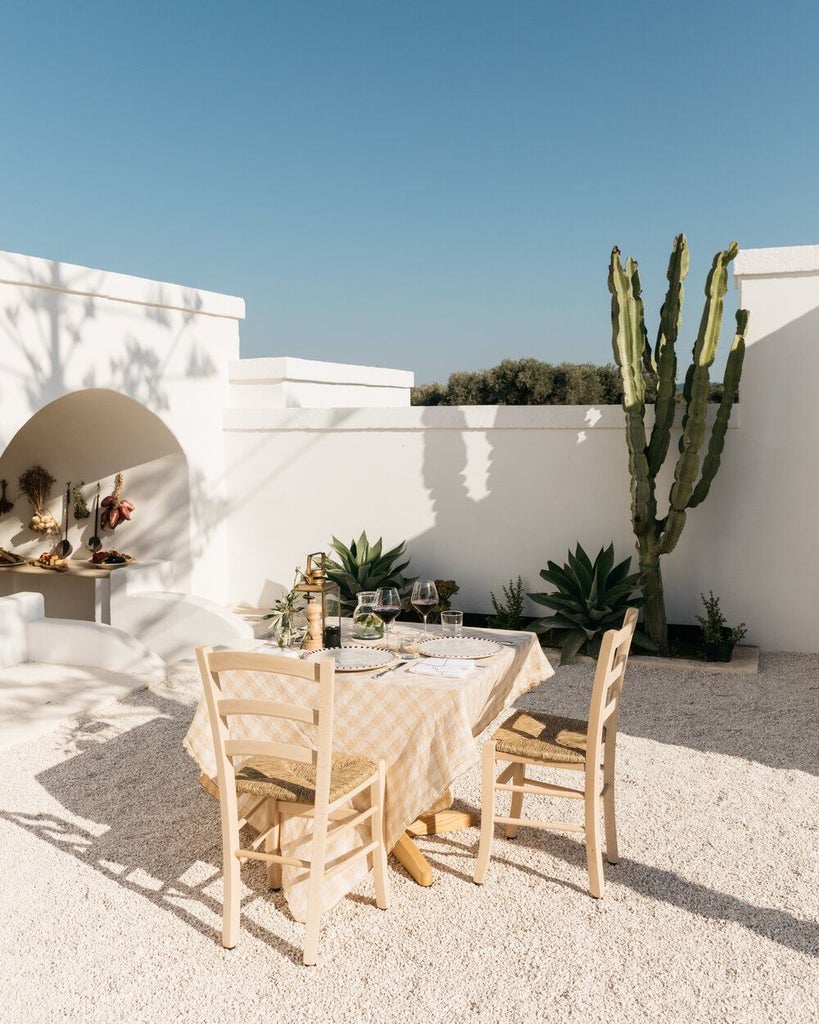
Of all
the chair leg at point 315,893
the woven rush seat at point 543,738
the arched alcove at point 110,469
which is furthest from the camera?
the arched alcove at point 110,469

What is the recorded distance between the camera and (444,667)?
10.4 feet

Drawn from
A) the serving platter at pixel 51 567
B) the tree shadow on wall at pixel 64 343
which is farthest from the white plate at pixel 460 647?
the serving platter at pixel 51 567

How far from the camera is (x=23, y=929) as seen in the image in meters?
2.90

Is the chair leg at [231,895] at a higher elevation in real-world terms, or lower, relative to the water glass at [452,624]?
lower

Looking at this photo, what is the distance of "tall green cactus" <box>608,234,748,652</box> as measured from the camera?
20.1ft

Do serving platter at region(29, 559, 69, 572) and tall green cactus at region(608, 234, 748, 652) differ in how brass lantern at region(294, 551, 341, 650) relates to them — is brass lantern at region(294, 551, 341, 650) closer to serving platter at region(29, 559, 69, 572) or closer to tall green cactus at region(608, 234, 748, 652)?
tall green cactus at region(608, 234, 748, 652)

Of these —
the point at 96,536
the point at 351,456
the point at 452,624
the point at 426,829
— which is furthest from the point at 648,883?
the point at 96,536

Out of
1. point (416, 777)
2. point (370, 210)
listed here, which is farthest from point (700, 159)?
point (416, 777)

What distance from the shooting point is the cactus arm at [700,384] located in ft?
19.9

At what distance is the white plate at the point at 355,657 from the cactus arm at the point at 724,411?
3697 mm

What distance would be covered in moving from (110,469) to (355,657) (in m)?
5.83

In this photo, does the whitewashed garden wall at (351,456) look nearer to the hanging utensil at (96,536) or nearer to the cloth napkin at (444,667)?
the hanging utensil at (96,536)

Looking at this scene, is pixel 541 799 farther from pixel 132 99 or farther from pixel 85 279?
pixel 132 99

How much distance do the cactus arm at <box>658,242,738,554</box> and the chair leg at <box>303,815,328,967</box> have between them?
13.9 ft
